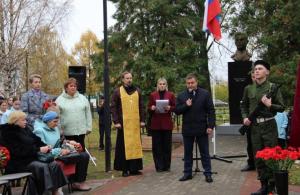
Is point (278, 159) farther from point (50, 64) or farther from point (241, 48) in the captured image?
point (50, 64)

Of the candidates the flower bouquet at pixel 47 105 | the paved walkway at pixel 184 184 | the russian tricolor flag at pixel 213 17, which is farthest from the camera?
the russian tricolor flag at pixel 213 17

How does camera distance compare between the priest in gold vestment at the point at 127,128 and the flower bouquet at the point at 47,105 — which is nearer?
the flower bouquet at the point at 47,105

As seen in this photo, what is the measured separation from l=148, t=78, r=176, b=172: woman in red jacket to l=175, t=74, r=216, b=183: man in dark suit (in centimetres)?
119

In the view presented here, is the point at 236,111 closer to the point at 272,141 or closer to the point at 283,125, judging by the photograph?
the point at 283,125

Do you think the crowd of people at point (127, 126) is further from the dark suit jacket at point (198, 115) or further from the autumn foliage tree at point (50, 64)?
the autumn foliage tree at point (50, 64)

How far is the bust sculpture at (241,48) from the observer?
1611 centimetres

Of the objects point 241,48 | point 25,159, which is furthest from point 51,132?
point 241,48

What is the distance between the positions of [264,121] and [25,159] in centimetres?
368

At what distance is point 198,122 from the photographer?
9.03 m

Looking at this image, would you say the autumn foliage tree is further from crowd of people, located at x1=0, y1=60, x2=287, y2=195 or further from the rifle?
the rifle

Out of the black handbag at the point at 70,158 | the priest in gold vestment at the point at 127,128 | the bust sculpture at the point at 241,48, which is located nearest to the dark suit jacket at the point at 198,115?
the priest in gold vestment at the point at 127,128

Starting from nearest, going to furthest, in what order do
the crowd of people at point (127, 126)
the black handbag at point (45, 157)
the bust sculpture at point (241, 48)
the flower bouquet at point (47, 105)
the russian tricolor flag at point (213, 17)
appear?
1. the crowd of people at point (127, 126)
2. the black handbag at point (45, 157)
3. the flower bouquet at point (47, 105)
4. the russian tricolor flag at point (213, 17)
5. the bust sculpture at point (241, 48)

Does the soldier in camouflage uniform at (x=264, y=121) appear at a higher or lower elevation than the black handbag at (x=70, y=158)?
higher

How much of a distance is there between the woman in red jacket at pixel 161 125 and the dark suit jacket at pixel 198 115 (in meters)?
1.22
